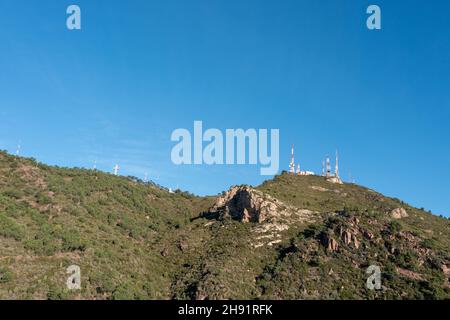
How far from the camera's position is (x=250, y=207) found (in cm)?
9969

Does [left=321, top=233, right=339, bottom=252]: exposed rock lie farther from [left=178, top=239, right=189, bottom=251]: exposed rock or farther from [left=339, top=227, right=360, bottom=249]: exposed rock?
[left=178, top=239, right=189, bottom=251]: exposed rock

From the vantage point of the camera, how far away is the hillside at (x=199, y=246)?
238 ft

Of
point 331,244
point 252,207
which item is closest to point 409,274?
point 331,244

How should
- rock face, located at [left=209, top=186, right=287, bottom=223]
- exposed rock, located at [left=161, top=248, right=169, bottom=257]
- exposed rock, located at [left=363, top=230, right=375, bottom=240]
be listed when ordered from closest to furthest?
exposed rock, located at [left=363, top=230, right=375, bottom=240]
exposed rock, located at [left=161, top=248, right=169, bottom=257]
rock face, located at [left=209, top=186, right=287, bottom=223]

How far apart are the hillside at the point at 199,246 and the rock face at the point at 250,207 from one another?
0.99 ft

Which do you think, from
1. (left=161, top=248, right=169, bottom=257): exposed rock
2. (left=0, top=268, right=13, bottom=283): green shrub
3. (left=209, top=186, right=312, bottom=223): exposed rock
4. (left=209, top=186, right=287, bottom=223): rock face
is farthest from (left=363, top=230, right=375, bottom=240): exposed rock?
(left=0, top=268, right=13, bottom=283): green shrub

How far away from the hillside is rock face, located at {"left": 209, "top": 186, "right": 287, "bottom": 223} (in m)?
0.30

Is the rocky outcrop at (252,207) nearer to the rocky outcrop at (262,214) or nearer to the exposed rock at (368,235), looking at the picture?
the rocky outcrop at (262,214)

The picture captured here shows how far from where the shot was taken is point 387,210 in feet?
384

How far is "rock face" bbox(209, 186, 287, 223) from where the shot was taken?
9812cm

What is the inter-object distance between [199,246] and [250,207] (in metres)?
14.7

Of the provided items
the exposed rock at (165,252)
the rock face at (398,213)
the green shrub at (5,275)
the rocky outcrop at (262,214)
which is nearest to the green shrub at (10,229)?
the green shrub at (5,275)
